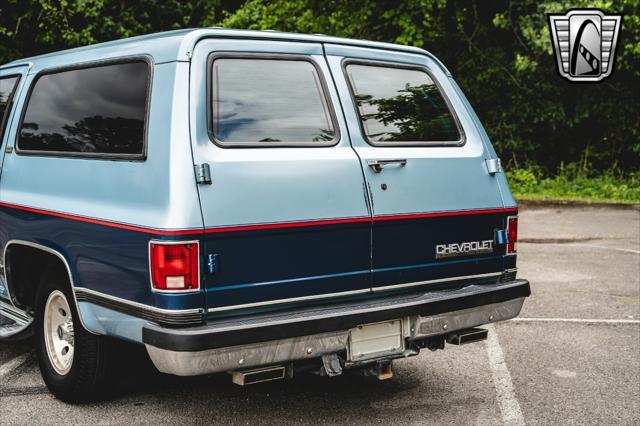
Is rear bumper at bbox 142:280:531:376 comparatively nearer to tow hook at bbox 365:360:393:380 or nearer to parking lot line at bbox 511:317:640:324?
tow hook at bbox 365:360:393:380

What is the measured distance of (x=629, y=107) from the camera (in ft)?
57.4

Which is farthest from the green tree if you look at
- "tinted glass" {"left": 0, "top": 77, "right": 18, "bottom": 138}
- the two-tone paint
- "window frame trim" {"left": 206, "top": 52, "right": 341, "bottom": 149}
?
"window frame trim" {"left": 206, "top": 52, "right": 341, "bottom": 149}

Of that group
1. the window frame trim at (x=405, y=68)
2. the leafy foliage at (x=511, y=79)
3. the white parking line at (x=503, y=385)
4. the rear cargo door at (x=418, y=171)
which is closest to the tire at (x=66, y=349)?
the rear cargo door at (x=418, y=171)

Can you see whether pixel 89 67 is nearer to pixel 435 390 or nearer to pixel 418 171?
pixel 418 171

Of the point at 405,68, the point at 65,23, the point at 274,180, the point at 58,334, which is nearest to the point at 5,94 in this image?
the point at 58,334

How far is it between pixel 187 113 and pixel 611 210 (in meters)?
12.7

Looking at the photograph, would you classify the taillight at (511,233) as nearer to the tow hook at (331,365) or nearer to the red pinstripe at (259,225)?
the red pinstripe at (259,225)

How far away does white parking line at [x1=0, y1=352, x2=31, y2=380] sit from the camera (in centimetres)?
552

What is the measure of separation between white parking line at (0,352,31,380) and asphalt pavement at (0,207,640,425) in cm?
1

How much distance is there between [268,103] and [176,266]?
1019 mm

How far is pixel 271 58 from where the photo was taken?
14.3 feet

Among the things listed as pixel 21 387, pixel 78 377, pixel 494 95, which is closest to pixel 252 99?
pixel 78 377

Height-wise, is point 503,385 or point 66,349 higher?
point 66,349

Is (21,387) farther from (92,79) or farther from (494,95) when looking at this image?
(494,95)
